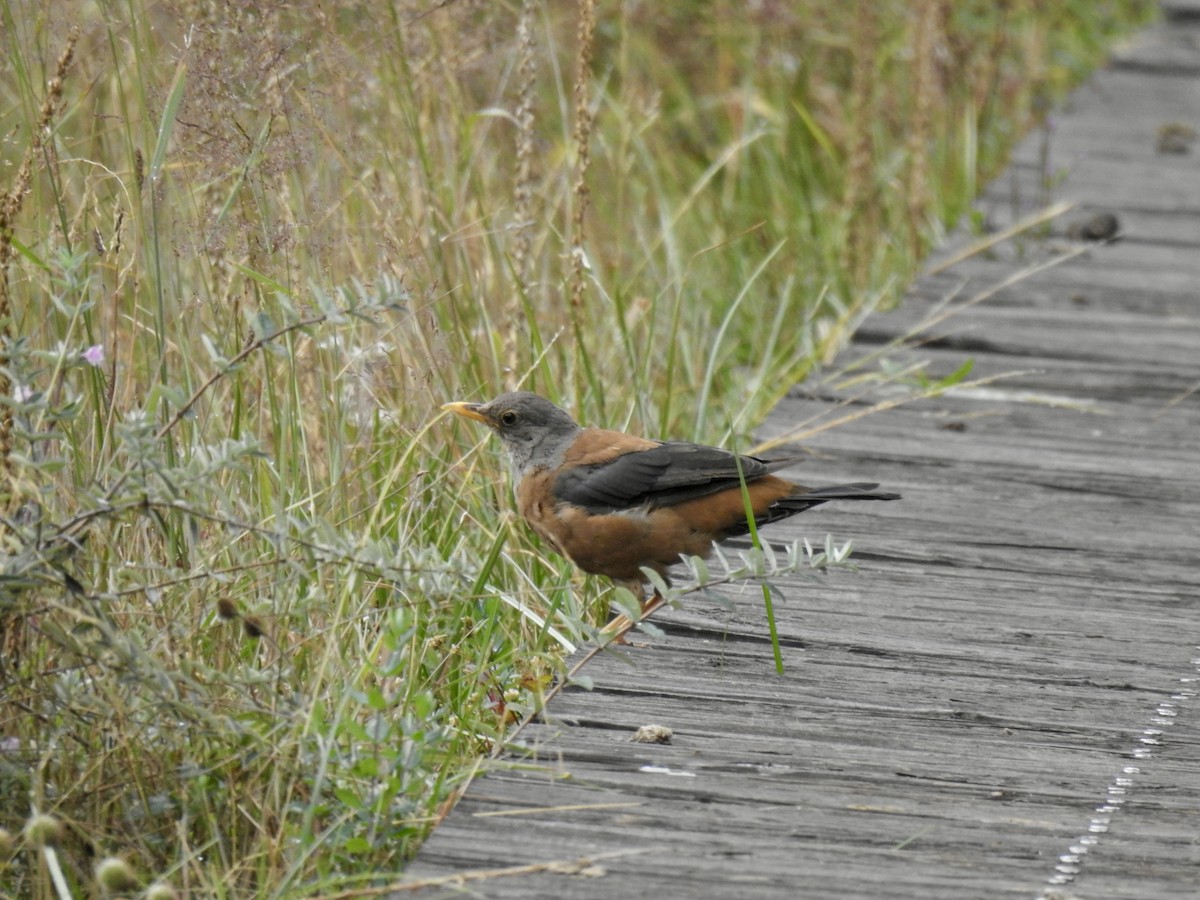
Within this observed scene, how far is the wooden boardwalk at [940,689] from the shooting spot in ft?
8.42

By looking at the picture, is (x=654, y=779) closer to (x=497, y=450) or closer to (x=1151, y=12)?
(x=497, y=450)

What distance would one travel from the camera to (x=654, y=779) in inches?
110

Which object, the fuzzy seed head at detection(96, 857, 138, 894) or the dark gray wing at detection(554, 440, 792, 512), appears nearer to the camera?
the fuzzy seed head at detection(96, 857, 138, 894)

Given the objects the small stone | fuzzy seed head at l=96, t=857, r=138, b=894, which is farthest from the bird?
fuzzy seed head at l=96, t=857, r=138, b=894

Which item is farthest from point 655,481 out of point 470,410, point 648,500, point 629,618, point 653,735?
point 653,735

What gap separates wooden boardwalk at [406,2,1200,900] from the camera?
2.57 meters

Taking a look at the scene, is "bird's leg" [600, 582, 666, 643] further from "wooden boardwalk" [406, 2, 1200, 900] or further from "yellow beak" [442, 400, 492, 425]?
"yellow beak" [442, 400, 492, 425]

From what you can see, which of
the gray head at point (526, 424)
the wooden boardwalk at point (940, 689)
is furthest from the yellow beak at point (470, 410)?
the wooden boardwalk at point (940, 689)

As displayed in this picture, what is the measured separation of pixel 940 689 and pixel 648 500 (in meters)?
0.79

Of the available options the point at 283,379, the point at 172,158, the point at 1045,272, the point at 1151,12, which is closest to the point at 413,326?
the point at 283,379

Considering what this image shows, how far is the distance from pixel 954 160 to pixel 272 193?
161 inches

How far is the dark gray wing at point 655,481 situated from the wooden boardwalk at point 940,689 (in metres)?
0.25

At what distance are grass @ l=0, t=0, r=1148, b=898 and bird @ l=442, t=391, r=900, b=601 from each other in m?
0.13

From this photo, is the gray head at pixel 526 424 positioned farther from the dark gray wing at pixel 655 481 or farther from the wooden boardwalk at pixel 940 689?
the wooden boardwalk at pixel 940 689
